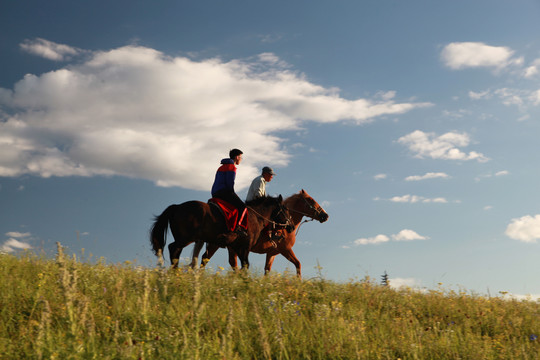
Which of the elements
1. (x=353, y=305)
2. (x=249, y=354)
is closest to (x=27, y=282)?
(x=249, y=354)

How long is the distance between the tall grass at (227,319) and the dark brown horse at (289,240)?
312 centimetres

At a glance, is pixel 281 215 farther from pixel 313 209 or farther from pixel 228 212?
pixel 228 212

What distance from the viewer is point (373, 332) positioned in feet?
19.9

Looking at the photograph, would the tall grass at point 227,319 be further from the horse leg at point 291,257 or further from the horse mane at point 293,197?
the horse mane at point 293,197

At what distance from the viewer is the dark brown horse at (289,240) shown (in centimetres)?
1166

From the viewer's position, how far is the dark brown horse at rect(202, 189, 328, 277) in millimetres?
11664

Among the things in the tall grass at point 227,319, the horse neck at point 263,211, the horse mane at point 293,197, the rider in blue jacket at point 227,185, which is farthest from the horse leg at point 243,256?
the horse mane at point 293,197

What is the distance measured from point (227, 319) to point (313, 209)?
8913 millimetres

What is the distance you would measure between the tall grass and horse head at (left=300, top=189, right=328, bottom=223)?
17.3 feet

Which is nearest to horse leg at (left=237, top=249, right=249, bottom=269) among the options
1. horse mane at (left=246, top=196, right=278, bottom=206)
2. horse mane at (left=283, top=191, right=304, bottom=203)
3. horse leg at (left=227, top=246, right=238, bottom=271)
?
horse leg at (left=227, top=246, right=238, bottom=271)

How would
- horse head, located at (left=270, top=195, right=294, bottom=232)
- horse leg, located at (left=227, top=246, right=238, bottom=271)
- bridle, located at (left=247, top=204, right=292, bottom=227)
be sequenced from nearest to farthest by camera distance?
horse leg, located at (left=227, top=246, right=238, bottom=271) < bridle, located at (left=247, top=204, right=292, bottom=227) < horse head, located at (left=270, top=195, right=294, bottom=232)

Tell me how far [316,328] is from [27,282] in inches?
185

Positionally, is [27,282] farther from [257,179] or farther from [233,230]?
[257,179]

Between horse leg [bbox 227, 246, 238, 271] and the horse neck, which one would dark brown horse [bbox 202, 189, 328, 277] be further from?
the horse neck
